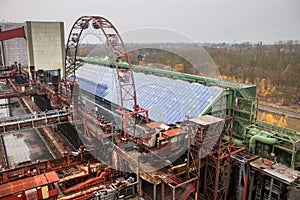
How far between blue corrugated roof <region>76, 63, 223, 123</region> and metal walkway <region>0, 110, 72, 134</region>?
6.21 meters

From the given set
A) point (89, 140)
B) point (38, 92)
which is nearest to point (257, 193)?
point (89, 140)

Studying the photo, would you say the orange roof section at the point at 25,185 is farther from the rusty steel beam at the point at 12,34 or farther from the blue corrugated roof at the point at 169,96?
the rusty steel beam at the point at 12,34

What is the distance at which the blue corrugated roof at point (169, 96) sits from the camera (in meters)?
18.6

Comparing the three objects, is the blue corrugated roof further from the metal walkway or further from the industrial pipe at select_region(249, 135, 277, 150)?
the metal walkway

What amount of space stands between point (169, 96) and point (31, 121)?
447 inches

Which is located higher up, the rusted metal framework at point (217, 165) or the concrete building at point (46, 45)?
the concrete building at point (46, 45)

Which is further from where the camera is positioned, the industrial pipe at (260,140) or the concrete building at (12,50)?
the concrete building at (12,50)

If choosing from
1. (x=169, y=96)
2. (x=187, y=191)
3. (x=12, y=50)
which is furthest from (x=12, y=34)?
(x=187, y=191)

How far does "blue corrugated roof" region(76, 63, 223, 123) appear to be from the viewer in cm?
1862

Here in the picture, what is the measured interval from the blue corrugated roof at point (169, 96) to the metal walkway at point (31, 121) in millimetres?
6210

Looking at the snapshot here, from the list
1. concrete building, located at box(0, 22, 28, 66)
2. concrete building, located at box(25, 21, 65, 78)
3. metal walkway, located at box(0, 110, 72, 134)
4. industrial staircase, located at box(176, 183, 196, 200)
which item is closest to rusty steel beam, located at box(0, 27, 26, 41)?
concrete building, located at box(25, 21, 65, 78)

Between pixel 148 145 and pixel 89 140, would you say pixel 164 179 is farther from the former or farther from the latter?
pixel 89 140

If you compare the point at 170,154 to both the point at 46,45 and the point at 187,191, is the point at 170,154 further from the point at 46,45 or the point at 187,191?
the point at 46,45

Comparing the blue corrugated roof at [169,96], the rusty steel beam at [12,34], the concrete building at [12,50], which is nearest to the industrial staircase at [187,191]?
the blue corrugated roof at [169,96]
